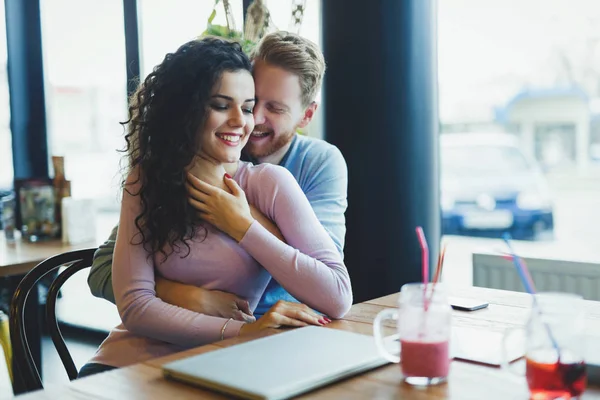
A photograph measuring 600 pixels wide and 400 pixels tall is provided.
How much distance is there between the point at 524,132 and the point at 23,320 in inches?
224

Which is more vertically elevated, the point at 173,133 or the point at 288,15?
the point at 288,15

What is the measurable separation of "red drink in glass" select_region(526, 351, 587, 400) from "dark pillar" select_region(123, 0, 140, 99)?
9.48ft

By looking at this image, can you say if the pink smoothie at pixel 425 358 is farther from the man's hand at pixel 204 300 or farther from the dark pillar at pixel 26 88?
the dark pillar at pixel 26 88

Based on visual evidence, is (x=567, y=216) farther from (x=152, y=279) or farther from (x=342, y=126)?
(x=152, y=279)

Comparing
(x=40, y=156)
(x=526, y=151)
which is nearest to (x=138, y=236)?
(x=40, y=156)

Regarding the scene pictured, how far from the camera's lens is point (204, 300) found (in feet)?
4.80

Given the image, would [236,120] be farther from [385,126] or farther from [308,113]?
[385,126]

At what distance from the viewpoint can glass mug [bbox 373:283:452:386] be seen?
0.97 m

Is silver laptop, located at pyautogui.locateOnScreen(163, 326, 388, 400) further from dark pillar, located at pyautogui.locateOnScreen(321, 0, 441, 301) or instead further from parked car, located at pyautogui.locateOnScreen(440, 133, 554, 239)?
parked car, located at pyautogui.locateOnScreen(440, 133, 554, 239)

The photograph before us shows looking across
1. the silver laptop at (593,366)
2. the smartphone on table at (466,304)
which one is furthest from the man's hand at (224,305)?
the silver laptop at (593,366)

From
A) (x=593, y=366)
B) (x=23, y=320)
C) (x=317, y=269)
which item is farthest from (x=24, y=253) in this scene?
(x=593, y=366)

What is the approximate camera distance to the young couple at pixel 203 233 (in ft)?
4.64

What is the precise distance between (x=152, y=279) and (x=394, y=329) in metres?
0.52

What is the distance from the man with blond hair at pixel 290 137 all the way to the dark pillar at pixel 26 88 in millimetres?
2340
